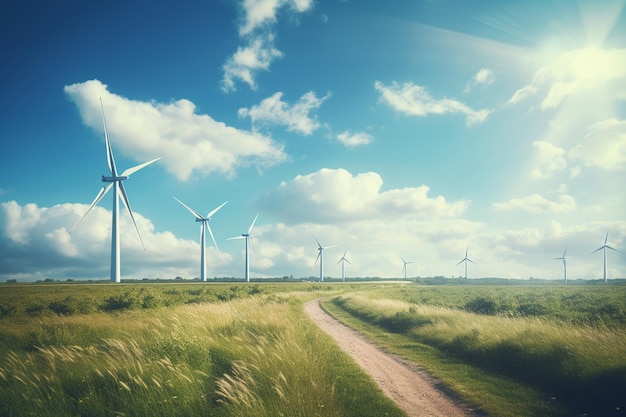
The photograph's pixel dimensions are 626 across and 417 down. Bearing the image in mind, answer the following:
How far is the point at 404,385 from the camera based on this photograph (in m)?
11.9

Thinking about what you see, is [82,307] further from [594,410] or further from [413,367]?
[594,410]

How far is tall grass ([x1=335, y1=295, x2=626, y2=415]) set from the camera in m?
10.6

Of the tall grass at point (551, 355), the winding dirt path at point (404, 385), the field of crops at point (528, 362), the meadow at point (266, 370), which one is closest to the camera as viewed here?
the meadow at point (266, 370)

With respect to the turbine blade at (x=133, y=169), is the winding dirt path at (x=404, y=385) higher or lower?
lower

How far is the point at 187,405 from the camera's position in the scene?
8.07 m

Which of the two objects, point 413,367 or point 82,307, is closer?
point 413,367

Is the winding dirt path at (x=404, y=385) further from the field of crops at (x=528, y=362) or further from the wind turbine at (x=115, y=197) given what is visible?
the wind turbine at (x=115, y=197)

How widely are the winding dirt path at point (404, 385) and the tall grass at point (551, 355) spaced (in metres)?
3.37

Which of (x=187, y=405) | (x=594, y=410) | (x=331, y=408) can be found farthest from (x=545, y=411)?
(x=187, y=405)

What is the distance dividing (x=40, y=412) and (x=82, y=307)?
24.5 m

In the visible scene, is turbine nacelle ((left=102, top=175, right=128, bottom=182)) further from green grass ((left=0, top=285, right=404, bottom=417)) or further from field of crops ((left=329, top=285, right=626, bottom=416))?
field of crops ((left=329, top=285, right=626, bottom=416))

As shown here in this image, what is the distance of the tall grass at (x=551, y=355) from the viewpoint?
10.6m

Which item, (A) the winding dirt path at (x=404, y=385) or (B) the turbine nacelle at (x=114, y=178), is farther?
(B) the turbine nacelle at (x=114, y=178)

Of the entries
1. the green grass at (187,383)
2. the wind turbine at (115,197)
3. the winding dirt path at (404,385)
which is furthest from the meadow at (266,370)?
the wind turbine at (115,197)
